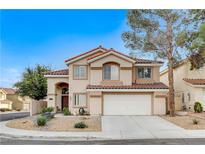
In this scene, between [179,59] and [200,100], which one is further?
[200,100]

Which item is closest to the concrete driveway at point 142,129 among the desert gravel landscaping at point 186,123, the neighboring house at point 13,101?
the desert gravel landscaping at point 186,123

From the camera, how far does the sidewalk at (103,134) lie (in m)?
16.8

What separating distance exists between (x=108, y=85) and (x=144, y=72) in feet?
10.2

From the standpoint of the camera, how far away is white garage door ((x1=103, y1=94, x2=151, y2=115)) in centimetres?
2612

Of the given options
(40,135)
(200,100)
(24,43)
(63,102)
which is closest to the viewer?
(40,135)

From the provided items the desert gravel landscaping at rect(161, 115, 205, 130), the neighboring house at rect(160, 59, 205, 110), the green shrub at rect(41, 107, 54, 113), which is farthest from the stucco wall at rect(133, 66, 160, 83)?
the green shrub at rect(41, 107, 54, 113)

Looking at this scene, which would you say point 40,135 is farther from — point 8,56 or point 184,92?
point 184,92

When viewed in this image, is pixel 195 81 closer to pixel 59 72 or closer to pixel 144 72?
pixel 144 72

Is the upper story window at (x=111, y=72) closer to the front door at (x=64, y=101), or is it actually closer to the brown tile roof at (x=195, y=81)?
the front door at (x=64, y=101)

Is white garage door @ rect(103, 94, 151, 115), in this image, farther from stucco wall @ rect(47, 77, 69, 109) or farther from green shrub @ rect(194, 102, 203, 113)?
stucco wall @ rect(47, 77, 69, 109)
